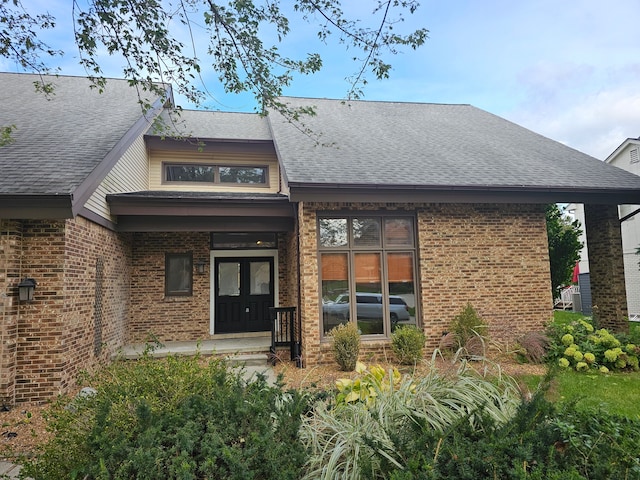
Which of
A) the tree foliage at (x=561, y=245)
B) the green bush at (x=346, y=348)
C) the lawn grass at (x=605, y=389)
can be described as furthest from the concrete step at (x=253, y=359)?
the tree foliage at (x=561, y=245)

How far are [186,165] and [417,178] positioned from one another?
6.36 m

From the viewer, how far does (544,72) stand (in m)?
11.0

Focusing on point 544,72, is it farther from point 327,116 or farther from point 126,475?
point 126,475

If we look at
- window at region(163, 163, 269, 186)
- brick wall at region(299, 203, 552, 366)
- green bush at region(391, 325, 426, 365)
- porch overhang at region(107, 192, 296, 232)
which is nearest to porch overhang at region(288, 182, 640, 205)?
brick wall at region(299, 203, 552, 366)

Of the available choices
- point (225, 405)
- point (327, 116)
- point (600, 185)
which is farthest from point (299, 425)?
point (327, 116)

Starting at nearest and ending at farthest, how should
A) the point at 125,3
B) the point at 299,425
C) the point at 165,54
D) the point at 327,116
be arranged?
1. the point at 299,425
2. the point at 125,3
3. the point at 165,54
4. the point at 327,116

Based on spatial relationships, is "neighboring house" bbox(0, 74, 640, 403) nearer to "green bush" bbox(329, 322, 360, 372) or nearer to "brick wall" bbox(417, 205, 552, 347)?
"brick wall" bbox(417, 205, 552, 347)

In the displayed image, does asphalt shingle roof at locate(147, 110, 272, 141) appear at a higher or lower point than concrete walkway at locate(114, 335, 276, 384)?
higher

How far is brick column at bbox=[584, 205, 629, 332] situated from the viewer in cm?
860

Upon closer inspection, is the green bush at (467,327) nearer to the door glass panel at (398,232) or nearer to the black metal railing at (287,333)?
the door glass panel at (398,232)

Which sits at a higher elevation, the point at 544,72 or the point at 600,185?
the point at 544,72

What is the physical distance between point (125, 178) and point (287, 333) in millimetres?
4869

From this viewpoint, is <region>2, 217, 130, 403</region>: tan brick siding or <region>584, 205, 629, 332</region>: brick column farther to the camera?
<region>584, 205, 629, 332</region>: brick column

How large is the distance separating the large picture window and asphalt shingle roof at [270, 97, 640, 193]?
98 centimetres
